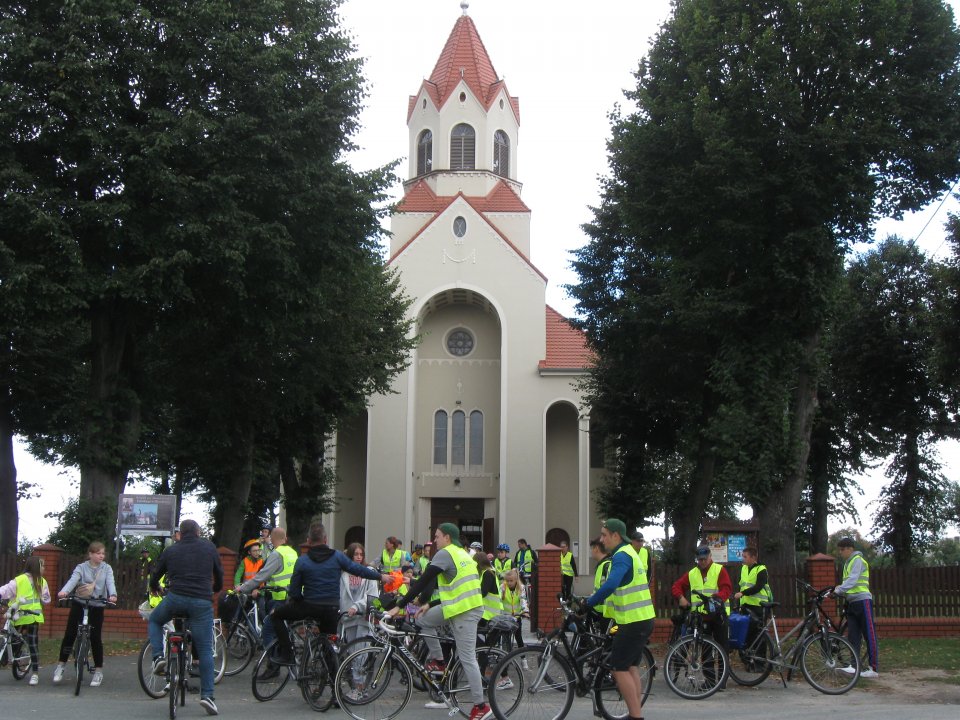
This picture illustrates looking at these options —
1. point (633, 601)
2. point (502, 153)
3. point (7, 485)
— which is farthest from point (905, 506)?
point (633, 601)

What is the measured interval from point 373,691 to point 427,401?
3306 centimetres

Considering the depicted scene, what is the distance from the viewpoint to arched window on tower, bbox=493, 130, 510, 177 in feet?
155

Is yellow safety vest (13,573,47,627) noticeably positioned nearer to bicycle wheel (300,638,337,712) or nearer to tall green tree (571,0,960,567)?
bicycle wheel (300,638,337,712)

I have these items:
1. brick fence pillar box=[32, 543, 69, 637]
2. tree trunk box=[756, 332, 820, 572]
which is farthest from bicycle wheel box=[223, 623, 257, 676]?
tree trunk box=[756, 332, 820, 572]

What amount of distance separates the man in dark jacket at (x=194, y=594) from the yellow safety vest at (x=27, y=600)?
3.25 meters

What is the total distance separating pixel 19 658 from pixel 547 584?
26.6 feet

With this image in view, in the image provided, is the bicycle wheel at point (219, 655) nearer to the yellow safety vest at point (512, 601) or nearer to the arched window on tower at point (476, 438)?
the yellow safety vest at point (512, 601)

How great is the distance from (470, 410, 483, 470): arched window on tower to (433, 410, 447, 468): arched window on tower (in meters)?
1.09

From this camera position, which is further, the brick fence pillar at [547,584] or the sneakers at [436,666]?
the brick fence pillar at [547,584]

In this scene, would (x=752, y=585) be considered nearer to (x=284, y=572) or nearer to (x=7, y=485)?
(x=284, y=572)

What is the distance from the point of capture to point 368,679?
957cm

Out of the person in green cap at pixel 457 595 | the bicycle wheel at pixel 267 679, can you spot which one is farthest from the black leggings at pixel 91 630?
the person in green cap at pixel 457 595

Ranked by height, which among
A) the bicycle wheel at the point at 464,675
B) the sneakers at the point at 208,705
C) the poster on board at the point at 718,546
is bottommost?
the sneakers at the point at 208,705

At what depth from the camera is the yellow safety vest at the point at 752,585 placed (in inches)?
506
